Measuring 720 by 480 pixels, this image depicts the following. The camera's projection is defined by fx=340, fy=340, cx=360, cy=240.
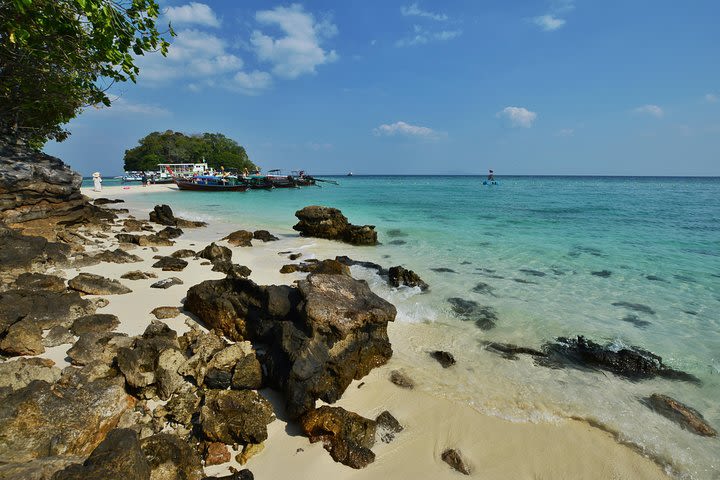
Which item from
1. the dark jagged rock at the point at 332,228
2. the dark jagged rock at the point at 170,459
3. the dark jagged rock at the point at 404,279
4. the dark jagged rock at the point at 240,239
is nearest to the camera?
the dark jagged rock at the point at 170,459

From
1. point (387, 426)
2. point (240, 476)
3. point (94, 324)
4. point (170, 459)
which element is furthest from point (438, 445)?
point (94, 324)

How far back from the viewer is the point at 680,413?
4578 millimetres

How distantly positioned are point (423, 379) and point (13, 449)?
4.52 metres

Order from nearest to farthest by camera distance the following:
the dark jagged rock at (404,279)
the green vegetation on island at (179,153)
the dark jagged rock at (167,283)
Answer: the dark jagged rock at (167,283)
the dark jagged rock at (404,279)
the green vegetation on island at (179,153)

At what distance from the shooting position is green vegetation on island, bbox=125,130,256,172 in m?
79.6

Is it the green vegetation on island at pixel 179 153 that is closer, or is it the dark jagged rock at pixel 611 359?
the dark jagged rock at pixel 611 359

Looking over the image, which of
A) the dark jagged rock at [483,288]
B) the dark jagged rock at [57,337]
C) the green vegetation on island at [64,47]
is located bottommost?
the dark jagged rock at [483,288]

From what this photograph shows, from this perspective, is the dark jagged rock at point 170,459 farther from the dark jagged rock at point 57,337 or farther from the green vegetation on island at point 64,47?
the green vegetation on island at point 64,47

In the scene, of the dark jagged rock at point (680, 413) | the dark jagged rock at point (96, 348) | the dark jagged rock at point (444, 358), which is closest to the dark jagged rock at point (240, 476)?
the dark jagged rock at point (96, 348)

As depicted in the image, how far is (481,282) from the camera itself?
9.77 m

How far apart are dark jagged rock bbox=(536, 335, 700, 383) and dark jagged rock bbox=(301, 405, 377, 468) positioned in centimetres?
359

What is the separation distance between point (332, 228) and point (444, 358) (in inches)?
431

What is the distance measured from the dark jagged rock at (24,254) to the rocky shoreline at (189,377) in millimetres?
125

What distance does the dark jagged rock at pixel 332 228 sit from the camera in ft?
50.0
